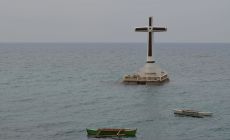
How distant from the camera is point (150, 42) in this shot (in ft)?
342

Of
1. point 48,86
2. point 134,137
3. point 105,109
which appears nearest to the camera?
point 134,137

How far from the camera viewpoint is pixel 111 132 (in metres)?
Answer: 54.8

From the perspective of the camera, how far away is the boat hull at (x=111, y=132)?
2135 inches

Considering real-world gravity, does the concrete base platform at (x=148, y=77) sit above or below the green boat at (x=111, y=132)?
above

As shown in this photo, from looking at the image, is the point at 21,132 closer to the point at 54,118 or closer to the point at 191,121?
the point at 54,118

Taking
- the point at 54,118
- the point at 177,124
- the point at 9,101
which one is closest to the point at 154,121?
the point at 177,124

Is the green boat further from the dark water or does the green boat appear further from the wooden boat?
the wooden boat

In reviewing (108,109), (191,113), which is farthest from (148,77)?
(191,113)

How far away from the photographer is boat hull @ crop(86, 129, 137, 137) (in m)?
54.2

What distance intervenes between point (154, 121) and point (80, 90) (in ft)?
122
